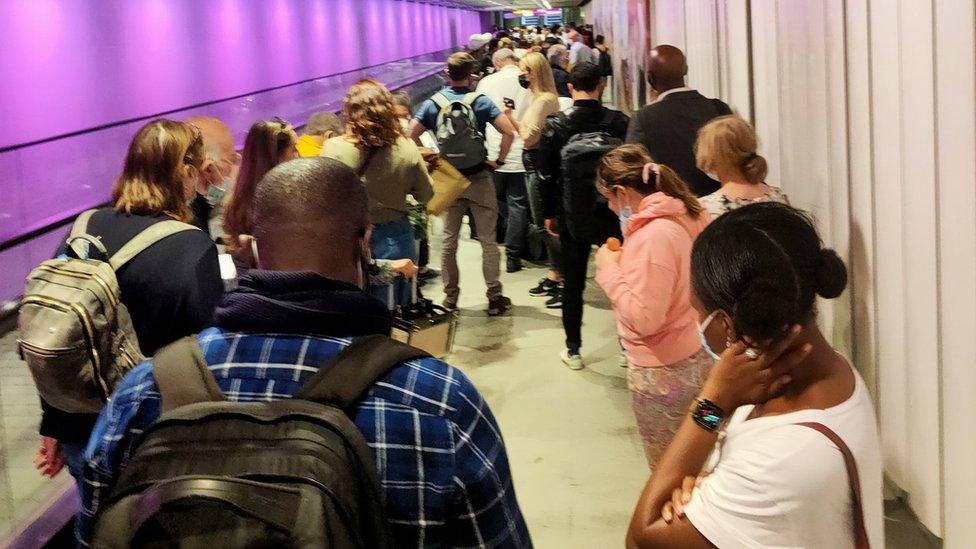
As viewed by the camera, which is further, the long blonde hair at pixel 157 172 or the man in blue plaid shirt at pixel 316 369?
→ the long blonde hair at pixel 157 172

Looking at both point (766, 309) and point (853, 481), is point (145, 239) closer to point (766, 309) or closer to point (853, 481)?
point (766, 309)

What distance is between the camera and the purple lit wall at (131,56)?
886 cm

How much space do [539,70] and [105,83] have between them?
230 inches

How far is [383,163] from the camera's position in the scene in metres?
4.97

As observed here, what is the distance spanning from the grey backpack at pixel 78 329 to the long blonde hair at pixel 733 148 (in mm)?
2317

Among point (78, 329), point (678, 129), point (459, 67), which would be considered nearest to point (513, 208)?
point (459, 67)

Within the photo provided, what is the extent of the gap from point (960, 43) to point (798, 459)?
1882 millimetres

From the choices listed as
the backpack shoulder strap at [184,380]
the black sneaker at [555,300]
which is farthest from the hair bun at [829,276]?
the black sneaker at [555,300]

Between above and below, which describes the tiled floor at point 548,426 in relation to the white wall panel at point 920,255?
below

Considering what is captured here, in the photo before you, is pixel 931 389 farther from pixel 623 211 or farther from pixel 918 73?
pixel 623 211

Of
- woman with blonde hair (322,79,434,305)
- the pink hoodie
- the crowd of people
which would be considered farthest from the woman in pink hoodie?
woman with blonde hair (322,79,434,305)

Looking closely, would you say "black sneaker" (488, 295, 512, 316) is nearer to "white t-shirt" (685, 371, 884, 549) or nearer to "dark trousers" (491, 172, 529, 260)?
"dark trousers" (491, 172, 529, 260)

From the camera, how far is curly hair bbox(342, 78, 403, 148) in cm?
478

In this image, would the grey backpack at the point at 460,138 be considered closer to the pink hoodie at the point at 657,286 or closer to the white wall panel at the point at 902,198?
the white wall panel at the point at 902,198
